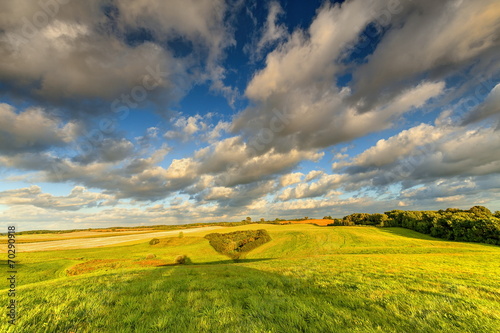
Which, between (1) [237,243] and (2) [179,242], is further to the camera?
(2) [179,242]

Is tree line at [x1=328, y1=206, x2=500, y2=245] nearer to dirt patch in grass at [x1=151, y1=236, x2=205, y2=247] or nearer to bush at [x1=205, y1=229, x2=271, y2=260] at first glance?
bush at [x1=205, y1=229, x2=271, y2=260]

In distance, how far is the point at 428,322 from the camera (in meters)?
4.40

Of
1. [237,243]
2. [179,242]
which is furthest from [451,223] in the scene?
[179,242]

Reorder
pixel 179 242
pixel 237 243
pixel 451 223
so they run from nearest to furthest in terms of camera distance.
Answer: pixel 451 223
pixel 237 243
pixel 179 242

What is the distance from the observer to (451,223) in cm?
5259

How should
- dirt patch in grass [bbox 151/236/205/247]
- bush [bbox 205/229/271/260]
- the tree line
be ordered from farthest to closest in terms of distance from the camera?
dirt patch in grass [bbox 151/236/205/247] < bush [bbox 205/229/271/260] < the tree line

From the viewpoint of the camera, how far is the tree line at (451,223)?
147 ft

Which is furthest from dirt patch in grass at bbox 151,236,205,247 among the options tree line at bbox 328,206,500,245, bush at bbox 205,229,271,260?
tree line at bbox 328,206,500,245

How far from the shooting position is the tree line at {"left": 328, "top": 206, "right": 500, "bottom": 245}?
1764 inches

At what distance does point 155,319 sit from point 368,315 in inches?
200

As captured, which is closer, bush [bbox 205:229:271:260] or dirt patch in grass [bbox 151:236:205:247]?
bush [bbox 205:229:271:260]

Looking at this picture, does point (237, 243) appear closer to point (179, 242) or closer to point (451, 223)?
point (179, 242)

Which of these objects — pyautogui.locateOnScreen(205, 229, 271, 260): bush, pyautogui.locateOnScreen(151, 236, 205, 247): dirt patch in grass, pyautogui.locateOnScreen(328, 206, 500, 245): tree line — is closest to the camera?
pyautogui.locateOnScreen(328, 206, 500, 245): tree line

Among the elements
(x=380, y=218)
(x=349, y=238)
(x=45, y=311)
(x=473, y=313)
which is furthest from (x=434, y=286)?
(x=380, y=218)
